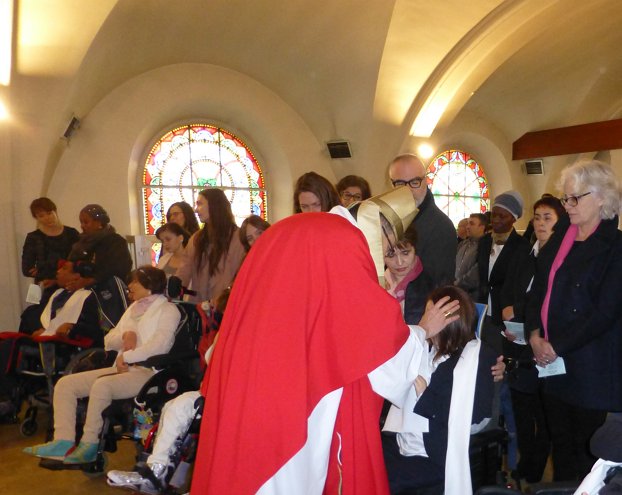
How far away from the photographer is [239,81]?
8047mm

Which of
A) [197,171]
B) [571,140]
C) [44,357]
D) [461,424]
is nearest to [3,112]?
[44,357]

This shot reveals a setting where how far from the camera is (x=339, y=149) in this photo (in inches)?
327

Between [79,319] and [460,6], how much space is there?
5.02m

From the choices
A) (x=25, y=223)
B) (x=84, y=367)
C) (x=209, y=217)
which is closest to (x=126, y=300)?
(x=84, y=367)

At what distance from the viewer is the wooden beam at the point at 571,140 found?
31.6 ft

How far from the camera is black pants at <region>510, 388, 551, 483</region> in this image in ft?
9.98

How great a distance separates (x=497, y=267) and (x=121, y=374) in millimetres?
2545

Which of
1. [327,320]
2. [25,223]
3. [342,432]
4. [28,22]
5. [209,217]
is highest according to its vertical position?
[28,22]

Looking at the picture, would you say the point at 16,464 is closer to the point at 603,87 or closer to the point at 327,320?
the point at 327,320

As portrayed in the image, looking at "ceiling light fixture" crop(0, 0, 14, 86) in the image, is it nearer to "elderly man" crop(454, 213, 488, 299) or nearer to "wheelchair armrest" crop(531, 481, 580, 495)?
"elderly man" crop(454, 213, 488, 299)

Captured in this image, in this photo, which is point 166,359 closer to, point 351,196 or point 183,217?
point 351,196

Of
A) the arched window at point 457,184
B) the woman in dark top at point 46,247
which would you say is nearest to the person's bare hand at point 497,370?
the woman in dark top at point 46,247

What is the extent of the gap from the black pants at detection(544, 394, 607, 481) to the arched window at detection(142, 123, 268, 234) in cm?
633

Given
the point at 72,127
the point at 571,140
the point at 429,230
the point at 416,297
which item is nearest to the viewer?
the point at 416,297
